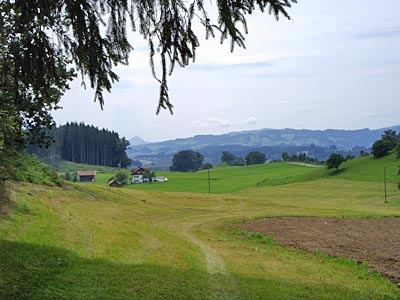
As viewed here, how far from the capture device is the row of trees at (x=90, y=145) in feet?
457

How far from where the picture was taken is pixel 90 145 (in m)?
143

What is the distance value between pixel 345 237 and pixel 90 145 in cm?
12720

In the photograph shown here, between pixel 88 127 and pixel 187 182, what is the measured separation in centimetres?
5095

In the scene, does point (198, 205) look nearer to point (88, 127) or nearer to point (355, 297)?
point (355, 297)

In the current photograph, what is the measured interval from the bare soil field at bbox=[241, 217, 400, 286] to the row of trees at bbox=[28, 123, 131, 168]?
381 feet

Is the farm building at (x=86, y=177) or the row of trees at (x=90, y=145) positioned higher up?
the row of trees at (x=90, y=145)

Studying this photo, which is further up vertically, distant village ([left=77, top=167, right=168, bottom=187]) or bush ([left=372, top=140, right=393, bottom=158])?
bush ([left=372, top=140, right=393, bottom=158])

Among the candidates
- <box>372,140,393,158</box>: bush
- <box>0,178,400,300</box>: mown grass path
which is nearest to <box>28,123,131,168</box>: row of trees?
<box>372,140,393,158</box>: bush

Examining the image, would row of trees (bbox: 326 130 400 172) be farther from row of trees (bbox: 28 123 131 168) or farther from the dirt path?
the dirt path

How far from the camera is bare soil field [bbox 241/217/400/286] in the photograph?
16.9 m

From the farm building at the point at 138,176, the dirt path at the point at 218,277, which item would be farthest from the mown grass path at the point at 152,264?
the farm building at the point at 138,176

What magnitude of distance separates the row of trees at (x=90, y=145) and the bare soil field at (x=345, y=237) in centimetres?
11604

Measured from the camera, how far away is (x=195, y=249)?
711 inches

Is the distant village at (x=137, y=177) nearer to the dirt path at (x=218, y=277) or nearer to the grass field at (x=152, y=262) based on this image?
the grass field at (x=152, y=262)
